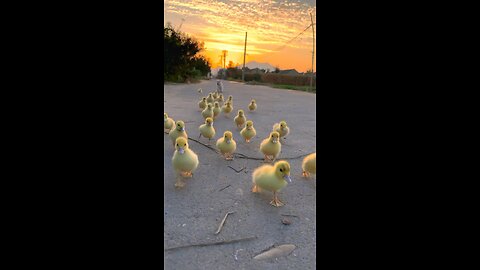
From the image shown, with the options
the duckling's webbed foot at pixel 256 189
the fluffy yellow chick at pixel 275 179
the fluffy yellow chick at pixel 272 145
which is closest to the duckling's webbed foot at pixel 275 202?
the fluffy yellow chick at pixel 275 179

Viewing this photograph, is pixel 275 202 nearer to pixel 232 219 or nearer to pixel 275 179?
pixel 275 179

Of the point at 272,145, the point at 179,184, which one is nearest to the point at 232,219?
the point at 179,184

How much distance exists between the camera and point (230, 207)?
1874 mm

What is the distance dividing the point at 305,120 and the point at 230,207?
168 inches

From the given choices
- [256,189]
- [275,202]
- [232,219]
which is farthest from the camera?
[256,189]

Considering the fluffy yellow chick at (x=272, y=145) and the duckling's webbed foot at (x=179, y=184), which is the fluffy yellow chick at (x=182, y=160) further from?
the fluffy yellow chick at (x=272, y=145)

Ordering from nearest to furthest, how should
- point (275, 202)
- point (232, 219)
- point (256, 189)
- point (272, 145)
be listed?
point (232, 219) → point (275, 202) → point (256, 189) → point (272, 145)

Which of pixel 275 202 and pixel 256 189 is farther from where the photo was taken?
pixel 256 189

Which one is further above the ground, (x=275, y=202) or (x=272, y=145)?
(x=272, y=145)

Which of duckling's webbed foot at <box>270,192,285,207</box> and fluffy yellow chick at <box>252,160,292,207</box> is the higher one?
fluffy yellow chick at <box>252,160,292,207</box>

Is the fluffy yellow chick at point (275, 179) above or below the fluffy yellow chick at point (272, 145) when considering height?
below

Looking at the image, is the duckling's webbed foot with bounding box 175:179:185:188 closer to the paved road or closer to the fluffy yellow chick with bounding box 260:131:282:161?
the paved road

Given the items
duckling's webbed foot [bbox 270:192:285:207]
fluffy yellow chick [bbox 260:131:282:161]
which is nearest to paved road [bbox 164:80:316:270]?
duckling's webbed foot [bbox 270:192:285:207]
